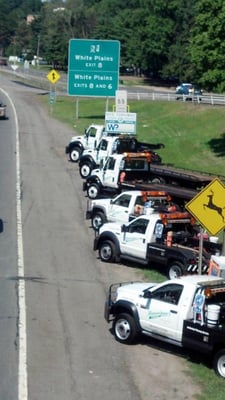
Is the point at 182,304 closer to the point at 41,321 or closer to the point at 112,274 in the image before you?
the point at 41,321

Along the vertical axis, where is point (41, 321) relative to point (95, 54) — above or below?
below

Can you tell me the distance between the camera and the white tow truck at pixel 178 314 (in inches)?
643

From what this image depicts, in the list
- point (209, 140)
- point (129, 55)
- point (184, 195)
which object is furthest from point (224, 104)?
point (129, 55)

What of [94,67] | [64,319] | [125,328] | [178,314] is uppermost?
[94,67]

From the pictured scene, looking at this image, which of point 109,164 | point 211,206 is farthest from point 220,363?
point 109,164

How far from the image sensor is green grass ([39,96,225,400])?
5147 centimetres

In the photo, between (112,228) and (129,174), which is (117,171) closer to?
(129,174)

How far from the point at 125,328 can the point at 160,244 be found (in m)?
6.48

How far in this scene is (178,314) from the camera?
1700 centimetres

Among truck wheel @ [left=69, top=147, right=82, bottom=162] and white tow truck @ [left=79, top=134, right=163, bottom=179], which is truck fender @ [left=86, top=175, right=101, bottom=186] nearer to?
white tow truck @ [left=79, top=134, right=163, bottom=179]

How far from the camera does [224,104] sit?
6531cm

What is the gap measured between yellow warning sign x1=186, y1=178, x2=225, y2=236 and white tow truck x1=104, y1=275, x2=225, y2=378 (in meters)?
1.88

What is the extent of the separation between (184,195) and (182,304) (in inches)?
499

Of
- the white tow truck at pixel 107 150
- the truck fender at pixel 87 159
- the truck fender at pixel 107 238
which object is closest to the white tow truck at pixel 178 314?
the truck fender at pixel 107 238
